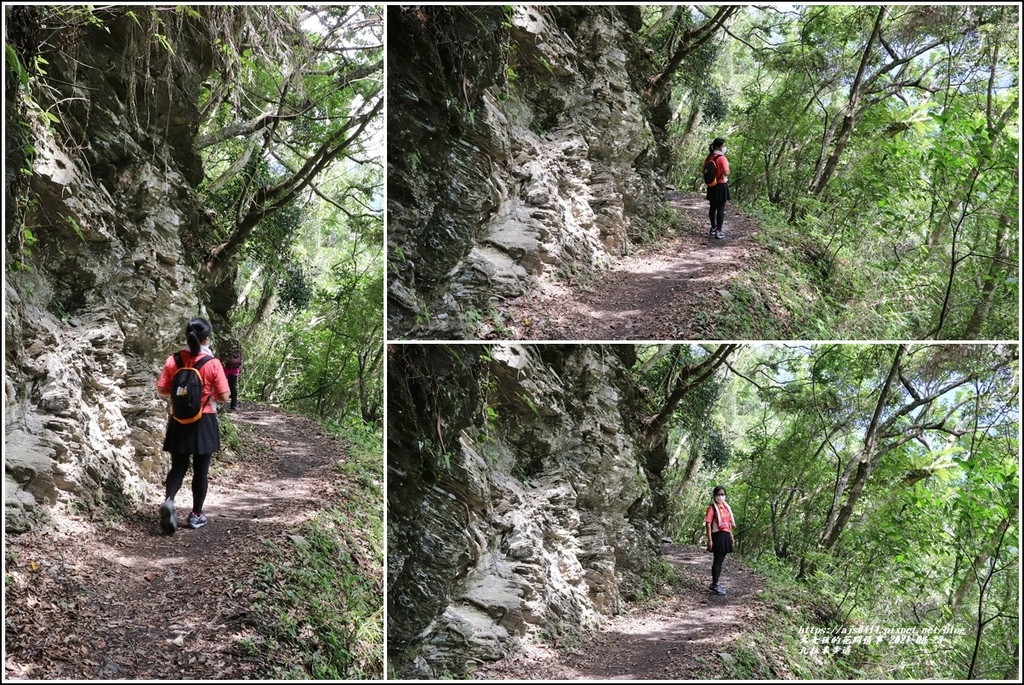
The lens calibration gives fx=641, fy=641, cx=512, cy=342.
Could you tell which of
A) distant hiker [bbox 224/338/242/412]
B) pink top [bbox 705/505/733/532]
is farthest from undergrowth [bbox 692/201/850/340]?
distant hiker [bbox 224/338/242/412]

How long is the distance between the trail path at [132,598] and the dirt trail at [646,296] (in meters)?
2.42

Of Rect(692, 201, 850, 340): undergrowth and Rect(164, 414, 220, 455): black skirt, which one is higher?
Rect(692, 201, 850, 340): undergrowth

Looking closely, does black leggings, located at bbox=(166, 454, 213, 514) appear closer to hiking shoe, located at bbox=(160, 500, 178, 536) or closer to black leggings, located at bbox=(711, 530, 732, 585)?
hiking shoe, located at bbox=(160, 500, 178, 536)

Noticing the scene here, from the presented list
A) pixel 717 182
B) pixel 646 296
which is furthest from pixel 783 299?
pixel 717 182

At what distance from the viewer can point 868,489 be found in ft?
14.3

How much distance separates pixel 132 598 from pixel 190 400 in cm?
124

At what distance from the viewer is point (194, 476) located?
450 cm

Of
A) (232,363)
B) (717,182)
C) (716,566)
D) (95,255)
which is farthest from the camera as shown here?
(232,363)

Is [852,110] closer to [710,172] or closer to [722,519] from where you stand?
[710,172]

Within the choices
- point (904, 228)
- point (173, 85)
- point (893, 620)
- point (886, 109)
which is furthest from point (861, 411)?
point (173, 85)

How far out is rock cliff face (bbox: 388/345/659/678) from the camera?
3.58 metres

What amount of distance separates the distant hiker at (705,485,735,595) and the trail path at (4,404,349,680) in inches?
131

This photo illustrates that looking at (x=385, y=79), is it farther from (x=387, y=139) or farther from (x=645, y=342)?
(x=645, y=342)

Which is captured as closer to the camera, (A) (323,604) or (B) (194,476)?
(A) (323,604)
